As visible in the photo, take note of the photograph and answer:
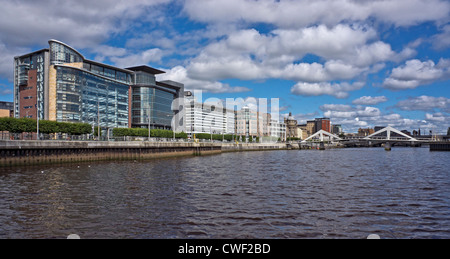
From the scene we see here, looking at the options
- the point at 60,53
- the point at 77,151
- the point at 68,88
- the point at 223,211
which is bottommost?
the point at 223,211

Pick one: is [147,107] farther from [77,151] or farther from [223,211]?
[223,211]

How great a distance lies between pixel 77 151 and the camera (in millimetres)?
59562

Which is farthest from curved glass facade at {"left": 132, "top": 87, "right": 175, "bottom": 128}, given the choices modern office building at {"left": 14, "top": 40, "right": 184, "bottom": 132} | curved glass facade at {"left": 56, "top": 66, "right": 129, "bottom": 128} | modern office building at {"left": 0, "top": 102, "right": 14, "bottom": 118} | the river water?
the river water

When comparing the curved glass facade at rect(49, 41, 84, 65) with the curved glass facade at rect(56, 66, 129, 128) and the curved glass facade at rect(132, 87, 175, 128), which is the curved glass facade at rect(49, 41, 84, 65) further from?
the curved glass facade at rect(132, 87, 175, 128)

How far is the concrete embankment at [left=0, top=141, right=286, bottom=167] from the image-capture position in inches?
1887

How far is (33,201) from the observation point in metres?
21.2

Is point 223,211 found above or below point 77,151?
below

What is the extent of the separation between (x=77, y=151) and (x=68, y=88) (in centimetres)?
6991

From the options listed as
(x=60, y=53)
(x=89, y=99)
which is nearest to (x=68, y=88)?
(x=89, y=99)

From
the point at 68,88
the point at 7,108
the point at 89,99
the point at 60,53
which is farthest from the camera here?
the point at 7,108

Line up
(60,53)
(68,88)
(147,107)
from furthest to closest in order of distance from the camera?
(147,107)
(68,88)
(60,53)

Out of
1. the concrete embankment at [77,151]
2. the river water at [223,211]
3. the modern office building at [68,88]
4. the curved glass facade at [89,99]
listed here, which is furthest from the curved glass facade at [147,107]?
the river water at [223,211]

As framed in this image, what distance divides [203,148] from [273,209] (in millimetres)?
91675
